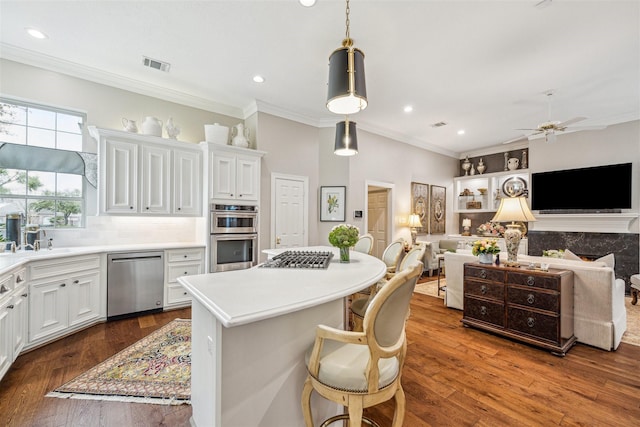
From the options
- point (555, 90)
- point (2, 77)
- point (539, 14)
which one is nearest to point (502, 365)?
point (539, 14)

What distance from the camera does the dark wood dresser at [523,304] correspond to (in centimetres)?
271

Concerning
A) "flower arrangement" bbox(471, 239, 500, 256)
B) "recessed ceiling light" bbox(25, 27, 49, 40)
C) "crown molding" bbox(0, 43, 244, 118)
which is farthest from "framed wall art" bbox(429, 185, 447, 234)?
"recessed ceiling light" bbox(25, 27, 49, 40)

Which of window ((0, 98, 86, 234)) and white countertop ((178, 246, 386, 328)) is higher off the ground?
window ((0, 98, 86, 234))

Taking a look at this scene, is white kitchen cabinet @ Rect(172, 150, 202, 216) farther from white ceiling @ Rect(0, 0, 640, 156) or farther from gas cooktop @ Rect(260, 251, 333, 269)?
gas cooktop @ Rect(260, 251, 333, 269)

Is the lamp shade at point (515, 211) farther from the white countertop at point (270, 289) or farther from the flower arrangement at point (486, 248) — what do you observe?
the white countertop at point (270, 289)

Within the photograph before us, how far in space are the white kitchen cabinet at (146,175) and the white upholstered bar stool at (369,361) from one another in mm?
3439

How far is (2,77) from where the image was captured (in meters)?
3.17

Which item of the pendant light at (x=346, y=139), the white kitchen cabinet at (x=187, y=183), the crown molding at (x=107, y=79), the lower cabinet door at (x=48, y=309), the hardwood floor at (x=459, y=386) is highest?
the crown molding at (x=107, y=79)

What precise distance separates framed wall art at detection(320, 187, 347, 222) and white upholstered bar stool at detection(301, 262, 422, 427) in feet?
12.7

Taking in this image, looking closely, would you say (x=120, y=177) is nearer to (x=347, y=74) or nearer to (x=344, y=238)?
(x=344, y=238)

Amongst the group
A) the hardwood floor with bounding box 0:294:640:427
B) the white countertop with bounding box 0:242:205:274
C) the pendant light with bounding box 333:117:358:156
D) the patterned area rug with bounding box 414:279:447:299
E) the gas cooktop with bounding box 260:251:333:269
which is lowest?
the patterned area rug with bounding box 414:279:447:299

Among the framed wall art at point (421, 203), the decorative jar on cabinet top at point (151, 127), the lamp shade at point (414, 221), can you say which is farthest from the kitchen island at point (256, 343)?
the framed wall art at point (421, 203)

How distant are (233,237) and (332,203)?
77.2 inches

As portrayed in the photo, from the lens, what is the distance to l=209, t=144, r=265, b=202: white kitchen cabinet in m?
4.02
